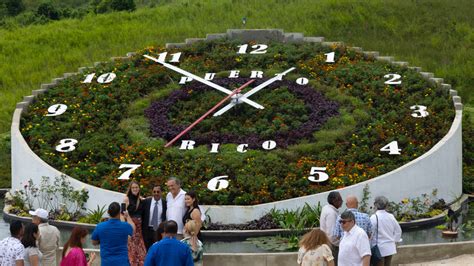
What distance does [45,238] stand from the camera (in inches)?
674

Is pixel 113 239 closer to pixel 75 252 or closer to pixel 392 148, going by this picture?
pixel 75 252

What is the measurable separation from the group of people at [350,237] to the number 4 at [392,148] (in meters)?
9.81

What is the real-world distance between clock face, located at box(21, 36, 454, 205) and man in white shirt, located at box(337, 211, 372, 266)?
10211mm

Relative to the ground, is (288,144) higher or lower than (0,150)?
higher

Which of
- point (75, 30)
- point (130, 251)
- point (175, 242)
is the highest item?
point (175, 242)

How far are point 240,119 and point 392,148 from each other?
3877 millimetres

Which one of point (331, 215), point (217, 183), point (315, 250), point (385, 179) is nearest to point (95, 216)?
point (217, 183)

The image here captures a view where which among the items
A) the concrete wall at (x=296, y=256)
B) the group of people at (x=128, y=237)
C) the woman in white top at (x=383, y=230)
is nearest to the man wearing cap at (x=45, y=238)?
the group of people at (x=128, y=237)

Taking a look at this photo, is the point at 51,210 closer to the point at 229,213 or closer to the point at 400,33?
the point at 229,213

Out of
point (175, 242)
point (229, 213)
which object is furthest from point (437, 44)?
point (175, 242)

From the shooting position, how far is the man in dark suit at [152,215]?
62.1 ft

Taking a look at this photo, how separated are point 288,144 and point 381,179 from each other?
3.09m

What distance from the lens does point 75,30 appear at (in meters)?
40.9

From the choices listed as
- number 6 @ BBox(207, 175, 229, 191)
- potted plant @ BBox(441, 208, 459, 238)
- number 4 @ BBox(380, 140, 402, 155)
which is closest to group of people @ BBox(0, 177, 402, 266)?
potted plant @ BBox(441, 208, 459, 238)
